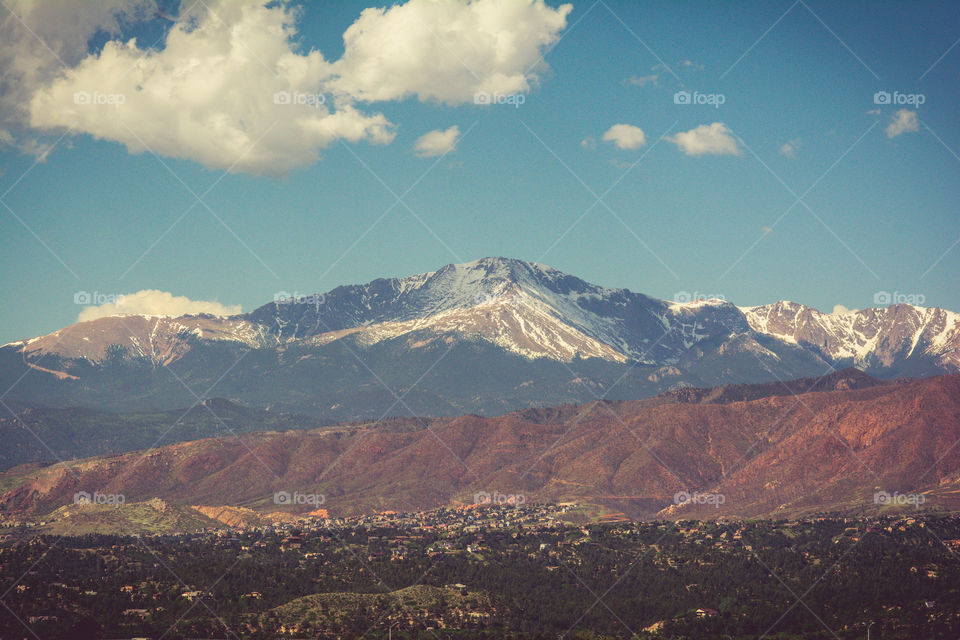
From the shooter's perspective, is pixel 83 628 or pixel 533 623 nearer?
pixel 83 628

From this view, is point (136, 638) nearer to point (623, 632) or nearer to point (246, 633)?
point (246, 633)

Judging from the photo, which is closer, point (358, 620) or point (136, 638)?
point (136, 638)

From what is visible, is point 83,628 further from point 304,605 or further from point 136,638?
point 304,605

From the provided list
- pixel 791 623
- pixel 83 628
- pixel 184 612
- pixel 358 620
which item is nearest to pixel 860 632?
pixel 791 623

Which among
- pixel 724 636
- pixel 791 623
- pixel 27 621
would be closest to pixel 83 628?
pixel 27 621

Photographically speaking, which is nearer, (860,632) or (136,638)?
(136,638)

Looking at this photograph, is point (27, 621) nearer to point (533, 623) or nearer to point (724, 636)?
point (533, 623)

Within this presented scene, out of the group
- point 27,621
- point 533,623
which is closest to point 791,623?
point 533,623
